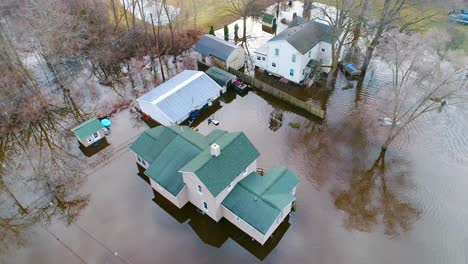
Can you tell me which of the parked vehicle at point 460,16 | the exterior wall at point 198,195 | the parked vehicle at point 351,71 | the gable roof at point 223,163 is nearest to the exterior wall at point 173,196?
the exterior wall at point 198,195

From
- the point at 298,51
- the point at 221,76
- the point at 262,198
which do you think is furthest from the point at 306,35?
the point at 262,198

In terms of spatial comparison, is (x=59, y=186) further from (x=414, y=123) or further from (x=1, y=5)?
(x=414, y=123)

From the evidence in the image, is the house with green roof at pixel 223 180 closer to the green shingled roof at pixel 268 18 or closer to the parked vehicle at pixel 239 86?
the parked vehicle at pixel 239 86

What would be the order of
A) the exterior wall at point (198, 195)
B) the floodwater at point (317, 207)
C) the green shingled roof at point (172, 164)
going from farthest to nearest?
the green shingled roof at point (172, 164) < the floodwater at point (317, 207) < the exterior wall at point (198, 195)

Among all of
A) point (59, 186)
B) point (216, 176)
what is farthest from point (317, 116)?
point (59, 186)

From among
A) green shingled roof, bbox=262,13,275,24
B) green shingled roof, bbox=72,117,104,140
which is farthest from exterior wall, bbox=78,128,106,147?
green shingled roof, bbox=262,13,275,24

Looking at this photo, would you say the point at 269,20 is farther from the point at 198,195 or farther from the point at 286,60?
the point at 198,195
